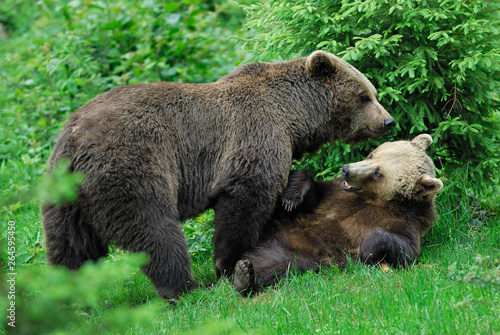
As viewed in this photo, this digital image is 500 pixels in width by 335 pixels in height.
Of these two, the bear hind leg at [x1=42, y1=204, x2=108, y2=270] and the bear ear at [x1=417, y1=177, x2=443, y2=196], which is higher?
the bear hind leg at [x1=42, y1=204, x2=108, y2=270]

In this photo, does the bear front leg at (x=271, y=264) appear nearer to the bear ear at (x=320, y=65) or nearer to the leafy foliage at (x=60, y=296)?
the bear ear at (x=320, y=65)

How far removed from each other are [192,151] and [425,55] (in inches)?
113

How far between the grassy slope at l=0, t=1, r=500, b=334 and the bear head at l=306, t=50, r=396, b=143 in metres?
1.30

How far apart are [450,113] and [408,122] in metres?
0.50

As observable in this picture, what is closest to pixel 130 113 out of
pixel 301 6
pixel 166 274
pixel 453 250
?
pixel 166 274

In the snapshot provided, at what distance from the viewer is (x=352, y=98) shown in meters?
6.47

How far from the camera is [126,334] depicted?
4.68 m

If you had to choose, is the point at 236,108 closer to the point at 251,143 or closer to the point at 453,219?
the point at 251,143

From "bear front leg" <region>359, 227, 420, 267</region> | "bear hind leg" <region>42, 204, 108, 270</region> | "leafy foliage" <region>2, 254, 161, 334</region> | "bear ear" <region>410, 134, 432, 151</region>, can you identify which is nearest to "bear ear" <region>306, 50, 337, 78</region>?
"bear ear" <region>410, 134, 432, 151</region>

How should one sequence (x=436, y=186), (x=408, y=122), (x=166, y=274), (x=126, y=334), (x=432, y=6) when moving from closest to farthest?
(x=126, y=334) < (x=166, y=274) < (x=436, y=186) < (x=432, y=6) < (x=408, y=122)

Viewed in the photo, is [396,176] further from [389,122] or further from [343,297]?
[343,297]

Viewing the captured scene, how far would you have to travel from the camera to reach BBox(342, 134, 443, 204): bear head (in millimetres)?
5926

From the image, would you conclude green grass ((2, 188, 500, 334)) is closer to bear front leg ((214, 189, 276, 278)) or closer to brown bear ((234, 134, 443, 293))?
brown bear ((234, 134, 443, 293))

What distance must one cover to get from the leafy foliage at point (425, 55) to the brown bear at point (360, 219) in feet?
2.17
